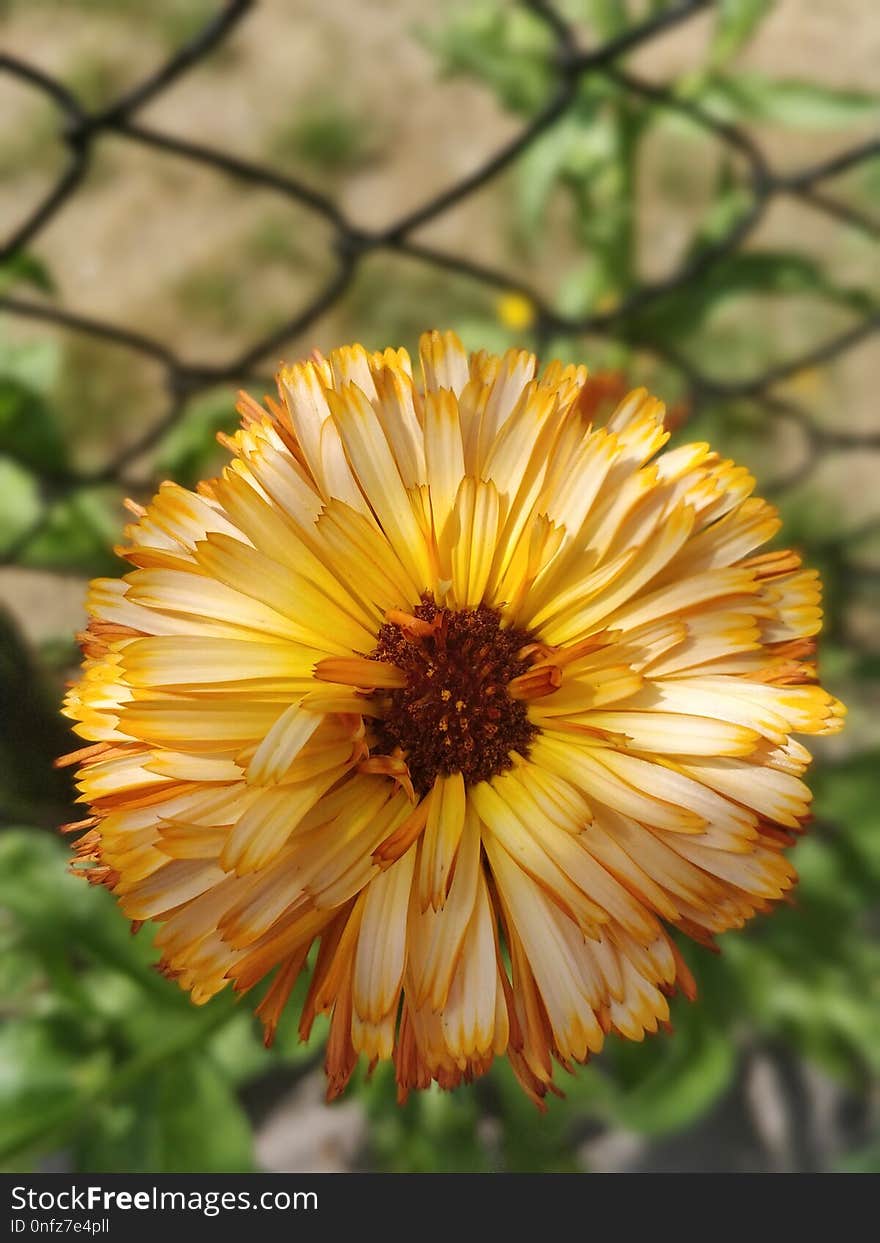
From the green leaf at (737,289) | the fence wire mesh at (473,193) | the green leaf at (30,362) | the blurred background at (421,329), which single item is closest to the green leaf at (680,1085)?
the blurred background at (421,329)

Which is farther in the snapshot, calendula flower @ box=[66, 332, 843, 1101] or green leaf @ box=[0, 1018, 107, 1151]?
green leaf @ box=[0, 1018, 107, 1151]

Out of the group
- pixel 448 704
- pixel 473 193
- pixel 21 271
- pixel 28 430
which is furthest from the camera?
pixel 473 193

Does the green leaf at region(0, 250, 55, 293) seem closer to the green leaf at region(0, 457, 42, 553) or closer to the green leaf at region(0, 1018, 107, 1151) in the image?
the green leaf at region(0, 457, 42, 553)

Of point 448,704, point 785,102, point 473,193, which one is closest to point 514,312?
point 473,193

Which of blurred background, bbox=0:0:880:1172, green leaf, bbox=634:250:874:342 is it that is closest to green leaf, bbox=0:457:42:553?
blurred background, bbox=0:0:880:1172

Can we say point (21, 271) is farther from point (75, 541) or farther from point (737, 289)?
point (737, 289)

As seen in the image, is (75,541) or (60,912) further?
(75,541)

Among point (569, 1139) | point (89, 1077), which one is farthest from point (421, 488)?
point (569, 1139)

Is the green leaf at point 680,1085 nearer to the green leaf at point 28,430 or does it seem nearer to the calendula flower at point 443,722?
the calendula flower at point 443,722
